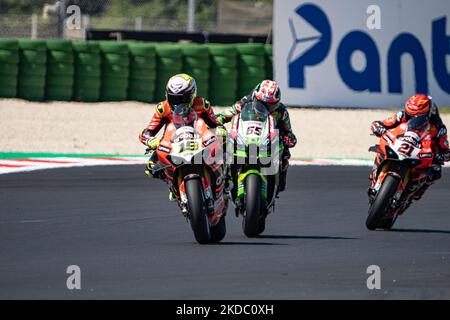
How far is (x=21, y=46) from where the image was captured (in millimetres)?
21188

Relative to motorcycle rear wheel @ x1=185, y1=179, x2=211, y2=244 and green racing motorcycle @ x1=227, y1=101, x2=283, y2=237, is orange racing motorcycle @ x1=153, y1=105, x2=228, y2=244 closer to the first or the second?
motorcycle rear wheel @ x1=185, y1=179, x2=211, y2=244

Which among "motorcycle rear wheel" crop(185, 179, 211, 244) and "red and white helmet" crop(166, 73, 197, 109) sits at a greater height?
"red and white helmet" crop(166, 73, 197, 109)

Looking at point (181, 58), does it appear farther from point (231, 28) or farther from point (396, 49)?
point (231, 28)

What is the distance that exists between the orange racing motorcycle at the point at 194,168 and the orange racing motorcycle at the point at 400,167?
5.51 ft

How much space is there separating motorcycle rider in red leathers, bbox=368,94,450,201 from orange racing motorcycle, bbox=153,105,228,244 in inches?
80.1

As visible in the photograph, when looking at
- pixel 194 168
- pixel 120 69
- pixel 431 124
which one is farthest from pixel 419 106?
pixel 120 69

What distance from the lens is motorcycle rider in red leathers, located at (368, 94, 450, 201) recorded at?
10.6 metres

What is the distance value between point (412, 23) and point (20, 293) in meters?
15.9

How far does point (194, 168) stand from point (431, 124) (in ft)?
8.74

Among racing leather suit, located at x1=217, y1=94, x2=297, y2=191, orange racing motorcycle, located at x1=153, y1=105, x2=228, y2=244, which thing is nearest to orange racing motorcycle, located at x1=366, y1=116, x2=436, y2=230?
racing leather suit, located at x1=217, y1=94, x2=297, y2=191

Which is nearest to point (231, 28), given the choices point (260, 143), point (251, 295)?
point (260, 143)

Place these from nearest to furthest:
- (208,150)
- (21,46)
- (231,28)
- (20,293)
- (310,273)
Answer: (20,293)
(310,273)
(208,150)
(21,46)
(231,28)

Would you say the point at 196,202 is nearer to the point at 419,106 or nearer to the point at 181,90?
the point at 181,90

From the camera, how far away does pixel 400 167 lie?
34.3 feet
